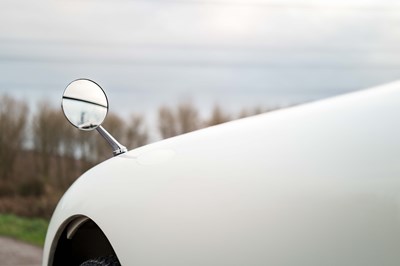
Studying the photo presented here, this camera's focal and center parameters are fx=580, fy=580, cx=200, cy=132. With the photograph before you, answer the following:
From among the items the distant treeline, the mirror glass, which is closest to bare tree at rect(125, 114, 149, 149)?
the distant treeline

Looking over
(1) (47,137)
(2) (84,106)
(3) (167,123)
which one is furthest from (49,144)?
(2) (84,106)

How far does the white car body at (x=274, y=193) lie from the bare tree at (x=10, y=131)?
11.0 m

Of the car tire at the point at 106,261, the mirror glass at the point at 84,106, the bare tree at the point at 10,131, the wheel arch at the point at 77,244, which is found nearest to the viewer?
the car tire at the point at 106,261

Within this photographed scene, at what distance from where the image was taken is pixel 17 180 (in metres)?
11.9

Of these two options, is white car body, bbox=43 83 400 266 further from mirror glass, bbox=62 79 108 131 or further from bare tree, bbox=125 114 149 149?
bare tree, bbox=125 114 149 149

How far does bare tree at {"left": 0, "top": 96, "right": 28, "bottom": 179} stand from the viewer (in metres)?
11.8

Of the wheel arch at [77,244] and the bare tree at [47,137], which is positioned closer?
the wheel arch at [77,244]

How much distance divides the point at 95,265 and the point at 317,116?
759 mm

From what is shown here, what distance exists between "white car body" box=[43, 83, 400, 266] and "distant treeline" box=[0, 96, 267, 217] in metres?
10.3

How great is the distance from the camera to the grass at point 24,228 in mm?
9647

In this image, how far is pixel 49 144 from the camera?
12.0 meters

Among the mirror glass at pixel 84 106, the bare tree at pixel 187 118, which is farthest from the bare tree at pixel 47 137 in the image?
the mirror glass at pixel 84 106

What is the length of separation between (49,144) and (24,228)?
2.21 meters

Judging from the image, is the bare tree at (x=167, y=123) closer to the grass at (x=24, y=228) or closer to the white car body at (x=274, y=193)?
the grass at (x=24, y=228)
